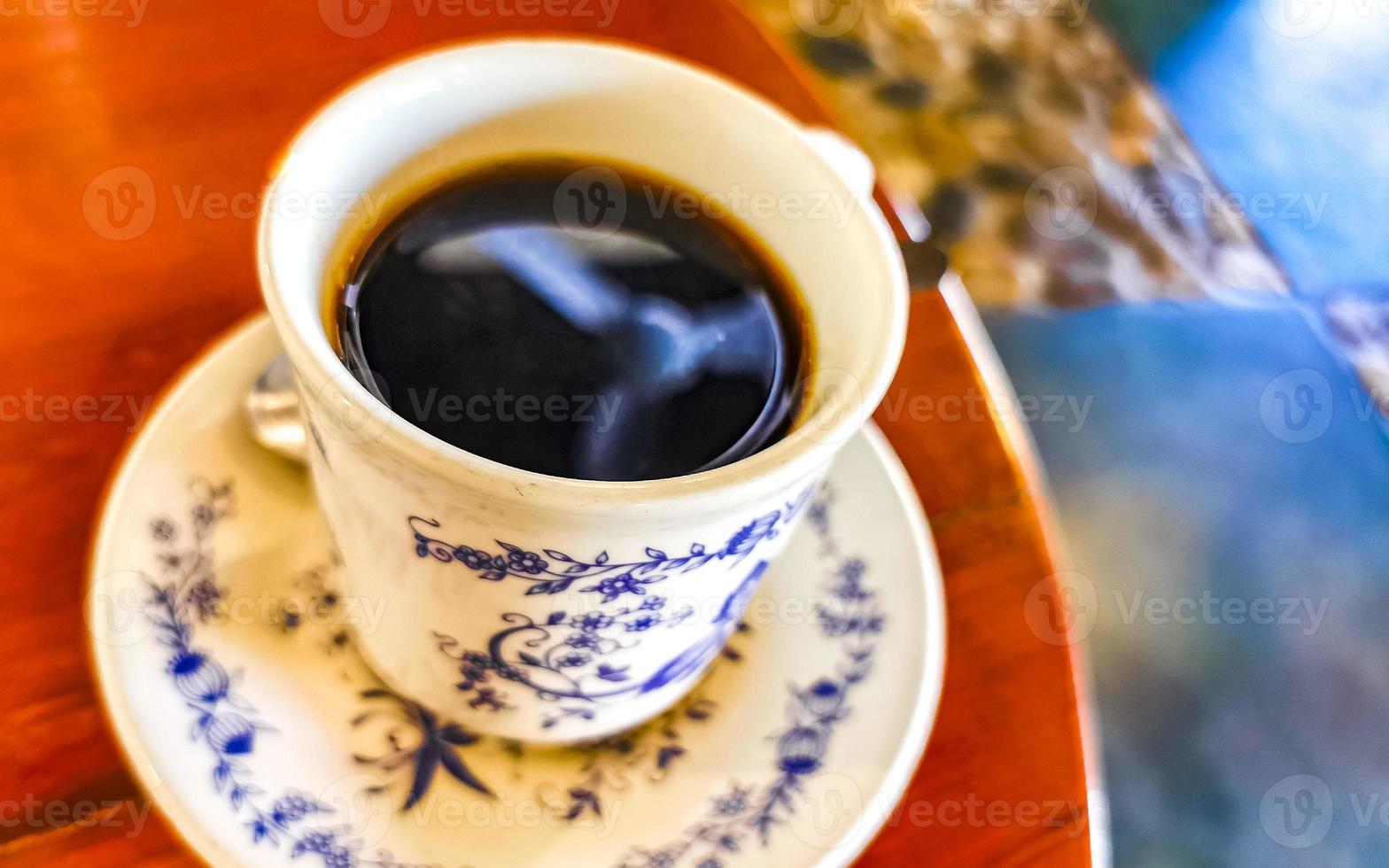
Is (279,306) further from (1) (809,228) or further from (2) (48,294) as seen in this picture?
(2) (48,294)

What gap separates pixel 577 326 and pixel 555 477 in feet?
0.74

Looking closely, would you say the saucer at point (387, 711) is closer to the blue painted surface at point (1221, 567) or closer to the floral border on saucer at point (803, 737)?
the floral border on saucer at point (803, 737)

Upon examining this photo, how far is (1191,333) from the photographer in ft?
5.89

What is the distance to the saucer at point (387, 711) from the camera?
1.63 feet

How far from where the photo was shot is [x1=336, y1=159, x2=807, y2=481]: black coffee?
1.71 ft

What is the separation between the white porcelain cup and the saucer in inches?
1.3

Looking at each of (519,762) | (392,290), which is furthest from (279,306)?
(519,762)

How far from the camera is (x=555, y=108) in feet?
1.91

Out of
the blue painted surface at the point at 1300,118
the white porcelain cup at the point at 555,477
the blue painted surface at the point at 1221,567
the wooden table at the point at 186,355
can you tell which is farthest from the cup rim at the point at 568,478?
the blue painted surface at the point at 1300,118

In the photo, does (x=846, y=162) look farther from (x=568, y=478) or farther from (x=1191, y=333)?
(x=1191, y=333)

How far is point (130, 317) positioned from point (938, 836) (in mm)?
615

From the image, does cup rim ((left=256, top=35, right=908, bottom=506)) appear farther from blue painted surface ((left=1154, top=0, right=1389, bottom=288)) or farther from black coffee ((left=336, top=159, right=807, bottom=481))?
blue painted surface ((left=1154, top=0, right=1389, bottom=288))

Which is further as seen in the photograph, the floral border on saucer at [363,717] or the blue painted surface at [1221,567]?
the blue painted surface at [1221,567]

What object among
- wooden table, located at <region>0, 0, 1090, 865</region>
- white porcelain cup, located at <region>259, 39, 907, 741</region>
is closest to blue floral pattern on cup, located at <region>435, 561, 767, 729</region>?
white porcelain cup, located at <region>259, 39, 907, 741</region>
